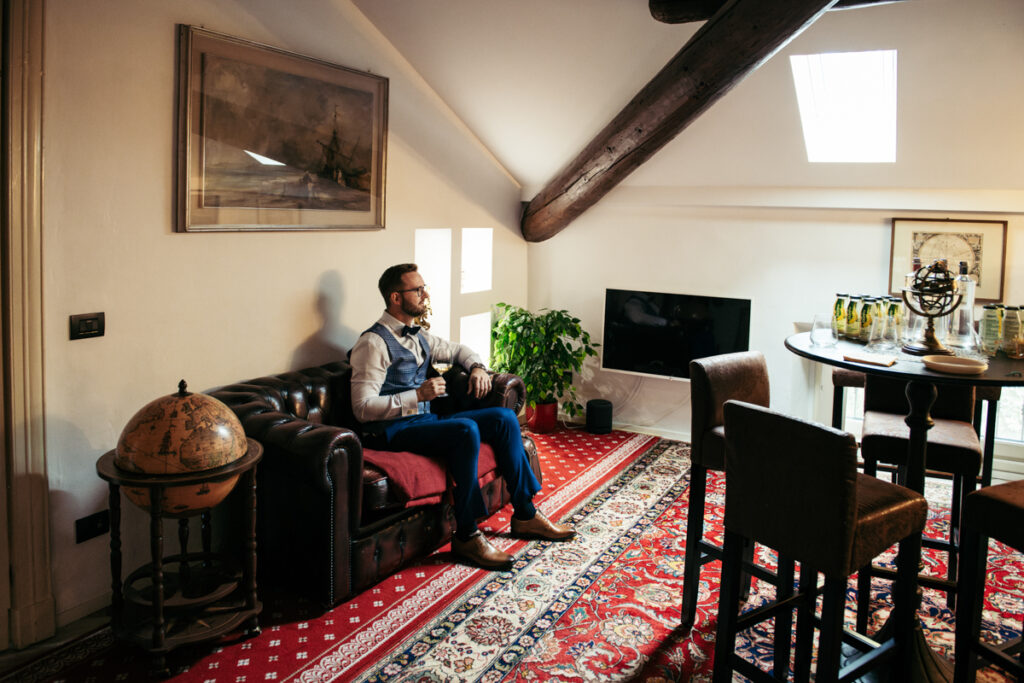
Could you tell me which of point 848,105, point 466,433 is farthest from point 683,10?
Answer: point 466,433

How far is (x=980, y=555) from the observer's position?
2.39m

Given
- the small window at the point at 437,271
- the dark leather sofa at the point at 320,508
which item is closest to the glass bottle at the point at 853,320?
the dark leather sofa at the point at 320,508

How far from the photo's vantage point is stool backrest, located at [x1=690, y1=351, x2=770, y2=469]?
9.70 feet

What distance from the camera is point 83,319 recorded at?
9.80 feet

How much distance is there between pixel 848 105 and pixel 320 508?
389 cm

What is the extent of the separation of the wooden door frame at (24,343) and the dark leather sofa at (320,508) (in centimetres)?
77

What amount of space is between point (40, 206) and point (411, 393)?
1.72m

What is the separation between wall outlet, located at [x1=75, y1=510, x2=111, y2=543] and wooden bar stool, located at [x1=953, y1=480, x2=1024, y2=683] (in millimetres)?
2982

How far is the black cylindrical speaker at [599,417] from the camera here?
18.9 feet

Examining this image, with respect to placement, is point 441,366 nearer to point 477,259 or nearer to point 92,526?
point 477,259

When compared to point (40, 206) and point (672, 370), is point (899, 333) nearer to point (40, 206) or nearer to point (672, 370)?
point (672, 370)

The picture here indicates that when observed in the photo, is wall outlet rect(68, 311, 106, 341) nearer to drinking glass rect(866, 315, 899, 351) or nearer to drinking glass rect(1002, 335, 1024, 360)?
drinking glass rect(866, 315, 899, 351)

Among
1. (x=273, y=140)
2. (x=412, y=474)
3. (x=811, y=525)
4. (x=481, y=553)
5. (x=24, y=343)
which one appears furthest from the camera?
(x=273, y=140)

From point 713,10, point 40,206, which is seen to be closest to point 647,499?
point 713,10
